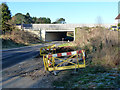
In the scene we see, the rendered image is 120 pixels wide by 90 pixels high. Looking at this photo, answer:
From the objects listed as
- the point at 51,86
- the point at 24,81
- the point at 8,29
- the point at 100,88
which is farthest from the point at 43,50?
the point at 8,29

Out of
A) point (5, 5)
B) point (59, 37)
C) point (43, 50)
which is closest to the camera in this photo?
point (43, 50)

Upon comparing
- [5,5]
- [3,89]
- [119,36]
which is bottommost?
[3,89]

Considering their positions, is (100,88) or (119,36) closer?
(100,88)

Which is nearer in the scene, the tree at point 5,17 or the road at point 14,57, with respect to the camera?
the road at point 14,57

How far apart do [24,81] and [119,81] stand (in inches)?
177

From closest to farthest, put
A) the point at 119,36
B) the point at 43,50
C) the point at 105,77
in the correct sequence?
the point at 105,77, the point at 119,36, the point at 43,50

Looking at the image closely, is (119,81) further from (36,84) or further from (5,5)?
(5,5)

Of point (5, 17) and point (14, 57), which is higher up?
point (5, 17)

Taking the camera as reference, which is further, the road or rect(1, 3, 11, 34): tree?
rect(1, 3, 11, 34): tree

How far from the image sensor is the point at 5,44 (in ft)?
111

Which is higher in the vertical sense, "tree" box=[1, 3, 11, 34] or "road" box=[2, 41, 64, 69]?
"tree" box=[1, 3, 11, 34]

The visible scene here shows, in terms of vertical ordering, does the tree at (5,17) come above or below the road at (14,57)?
above

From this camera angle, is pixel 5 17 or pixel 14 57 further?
pixel 5 17

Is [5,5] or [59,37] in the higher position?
[5,5]
